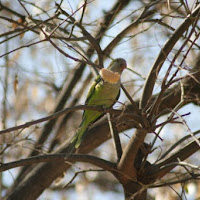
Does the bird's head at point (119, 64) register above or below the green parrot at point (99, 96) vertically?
above

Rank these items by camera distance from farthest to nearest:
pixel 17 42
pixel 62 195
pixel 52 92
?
1. pixel 62 195
2. pixel 52 92
3. pixel 17 42

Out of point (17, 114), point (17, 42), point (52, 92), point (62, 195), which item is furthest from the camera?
point (62, 195)

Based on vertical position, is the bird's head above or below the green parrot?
above

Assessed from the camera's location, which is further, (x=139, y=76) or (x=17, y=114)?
(x=17, y=114)

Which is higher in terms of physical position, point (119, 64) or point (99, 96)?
point (119, 64)

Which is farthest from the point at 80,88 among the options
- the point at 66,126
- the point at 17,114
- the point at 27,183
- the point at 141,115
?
the point at 141,115

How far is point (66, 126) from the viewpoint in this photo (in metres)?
6.44

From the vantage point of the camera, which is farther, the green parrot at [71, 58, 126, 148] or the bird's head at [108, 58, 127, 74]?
the bird's head at [108, 58, 127, 74]

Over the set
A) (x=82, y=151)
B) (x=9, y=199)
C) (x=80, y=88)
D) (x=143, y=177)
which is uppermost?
(x=80, y=88)

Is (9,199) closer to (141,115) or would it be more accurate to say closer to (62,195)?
(141,115)

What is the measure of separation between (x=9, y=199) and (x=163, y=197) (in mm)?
1744

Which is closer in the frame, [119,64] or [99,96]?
[99,96]

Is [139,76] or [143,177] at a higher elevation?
[139,76]

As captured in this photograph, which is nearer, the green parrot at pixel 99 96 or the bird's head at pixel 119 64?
the green parrot at pixel 99 96
